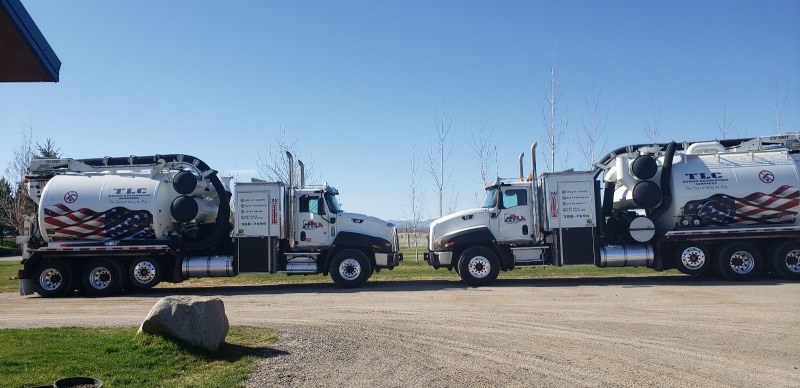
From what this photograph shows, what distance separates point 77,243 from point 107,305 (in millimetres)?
3476

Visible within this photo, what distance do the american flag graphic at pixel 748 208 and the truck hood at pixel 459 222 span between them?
6.05 meters

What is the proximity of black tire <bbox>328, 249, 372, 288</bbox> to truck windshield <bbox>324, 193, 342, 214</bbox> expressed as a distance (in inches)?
59.3

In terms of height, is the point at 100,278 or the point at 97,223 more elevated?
the point at 97,223

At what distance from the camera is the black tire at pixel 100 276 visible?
16.8 meters

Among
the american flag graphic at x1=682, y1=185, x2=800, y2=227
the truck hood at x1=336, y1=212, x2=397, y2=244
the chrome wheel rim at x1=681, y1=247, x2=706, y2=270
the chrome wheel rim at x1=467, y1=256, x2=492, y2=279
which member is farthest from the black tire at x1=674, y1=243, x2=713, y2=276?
the truck hood at x1=336, y1=212, x2=397, y2=244

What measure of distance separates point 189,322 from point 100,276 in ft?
36.5

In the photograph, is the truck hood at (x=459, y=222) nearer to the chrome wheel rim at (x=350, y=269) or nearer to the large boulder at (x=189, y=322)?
the chrome wheel rim at (x=350, y=269)

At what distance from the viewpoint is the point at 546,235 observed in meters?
17.8

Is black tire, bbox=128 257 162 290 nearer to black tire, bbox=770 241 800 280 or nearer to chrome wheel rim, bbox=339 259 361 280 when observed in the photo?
chrome wheel rim, bbox=339 259 361 280

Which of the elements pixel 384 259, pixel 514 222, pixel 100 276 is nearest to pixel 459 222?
pixel 514 222

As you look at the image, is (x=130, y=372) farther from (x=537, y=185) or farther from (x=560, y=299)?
(x=537, y=185)

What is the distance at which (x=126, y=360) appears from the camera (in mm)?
7258

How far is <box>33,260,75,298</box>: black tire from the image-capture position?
16844 mm

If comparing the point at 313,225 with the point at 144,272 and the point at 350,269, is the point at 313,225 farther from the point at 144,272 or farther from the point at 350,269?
the point at 144,272
